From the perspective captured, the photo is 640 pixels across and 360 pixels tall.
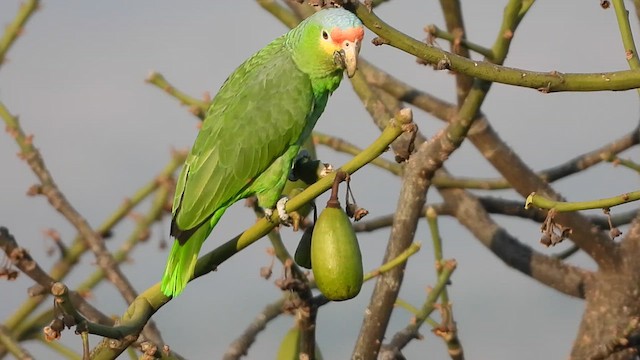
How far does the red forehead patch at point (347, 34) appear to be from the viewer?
3234 millimetres

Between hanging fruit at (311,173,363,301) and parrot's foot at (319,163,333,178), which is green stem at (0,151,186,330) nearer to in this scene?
parrot's foot at (319,163,333,178)

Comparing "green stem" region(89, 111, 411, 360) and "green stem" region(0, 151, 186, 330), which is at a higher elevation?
"green stem" region(0, 151, 186, 330)

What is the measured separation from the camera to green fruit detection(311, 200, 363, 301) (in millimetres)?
2393

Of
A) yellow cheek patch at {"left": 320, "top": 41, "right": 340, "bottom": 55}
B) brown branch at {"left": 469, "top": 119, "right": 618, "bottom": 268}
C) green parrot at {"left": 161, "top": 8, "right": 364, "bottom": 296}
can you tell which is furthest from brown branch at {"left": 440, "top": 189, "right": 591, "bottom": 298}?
yellow cheek patch at {"left": 320, "top": 41, "right": 340, "bottom": 55}

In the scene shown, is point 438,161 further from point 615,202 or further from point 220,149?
point 615,202

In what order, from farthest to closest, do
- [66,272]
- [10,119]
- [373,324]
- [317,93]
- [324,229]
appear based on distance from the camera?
[66,272] < [10,119] < [373,324] < [317,93] < [324,229]

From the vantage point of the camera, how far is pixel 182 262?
321 centimetres

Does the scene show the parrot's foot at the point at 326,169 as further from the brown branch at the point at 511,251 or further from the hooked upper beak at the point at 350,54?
the brown branch at the point at 511,251

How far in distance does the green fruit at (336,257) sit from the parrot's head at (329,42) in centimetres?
93

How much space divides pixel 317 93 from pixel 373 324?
0.91 metres

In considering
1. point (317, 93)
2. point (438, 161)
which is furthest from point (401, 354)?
point (317, 93)

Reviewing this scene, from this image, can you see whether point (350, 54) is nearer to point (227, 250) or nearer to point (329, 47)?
point (329, 47)

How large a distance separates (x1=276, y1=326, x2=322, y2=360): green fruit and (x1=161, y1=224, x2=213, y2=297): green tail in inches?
26.9

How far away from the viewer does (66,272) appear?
485cm
